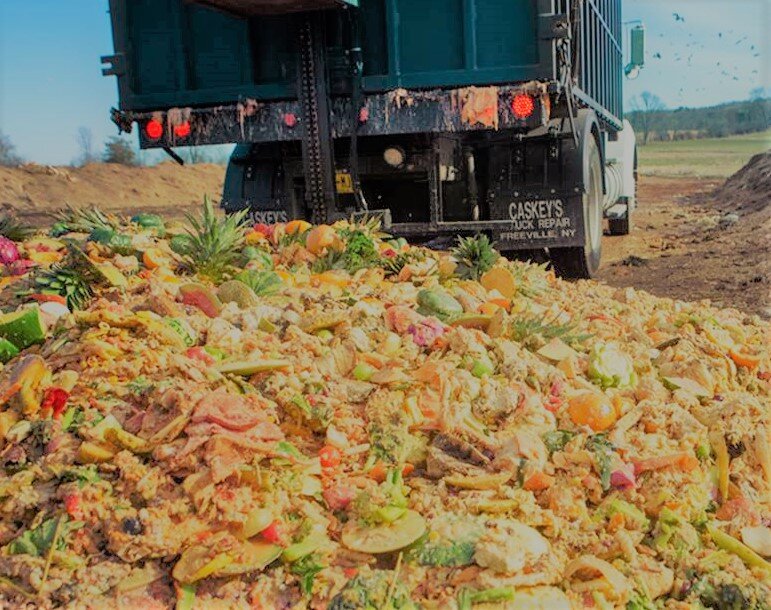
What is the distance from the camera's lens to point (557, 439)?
11.1ft

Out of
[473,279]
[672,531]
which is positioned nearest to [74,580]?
[672,531]

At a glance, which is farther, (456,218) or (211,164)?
(211,164)

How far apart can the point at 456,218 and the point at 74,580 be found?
593cm

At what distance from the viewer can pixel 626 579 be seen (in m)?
2.86

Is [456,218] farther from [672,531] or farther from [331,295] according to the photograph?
[672,531]

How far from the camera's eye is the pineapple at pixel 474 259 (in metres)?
5.79

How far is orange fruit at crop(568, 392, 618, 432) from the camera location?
3619 millimetres

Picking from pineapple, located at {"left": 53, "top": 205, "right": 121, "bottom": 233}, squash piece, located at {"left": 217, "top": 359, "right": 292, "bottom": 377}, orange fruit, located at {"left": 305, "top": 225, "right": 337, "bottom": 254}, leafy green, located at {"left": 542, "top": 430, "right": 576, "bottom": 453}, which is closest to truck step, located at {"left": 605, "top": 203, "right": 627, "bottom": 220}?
orange fruit, located at {"left": 305, "top": 225, "right": 337, "bottom": 254}

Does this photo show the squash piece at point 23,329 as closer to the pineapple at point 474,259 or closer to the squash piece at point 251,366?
the squash piece at point 251,366

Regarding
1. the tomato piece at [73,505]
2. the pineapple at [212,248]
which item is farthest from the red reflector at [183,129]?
the tomato piece at [73,505]

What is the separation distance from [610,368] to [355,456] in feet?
4.89

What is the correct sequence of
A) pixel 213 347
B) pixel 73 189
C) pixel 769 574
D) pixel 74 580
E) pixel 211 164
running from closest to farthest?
pixel 74 580 < pixel 769 574 < pixel 213 347 < pixel 73 189 < pixel 211 164

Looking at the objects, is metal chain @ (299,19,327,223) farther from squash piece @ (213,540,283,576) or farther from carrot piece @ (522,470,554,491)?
squash piece @ (213,540,283,576)

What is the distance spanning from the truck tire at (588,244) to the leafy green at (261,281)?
3.82 metres
